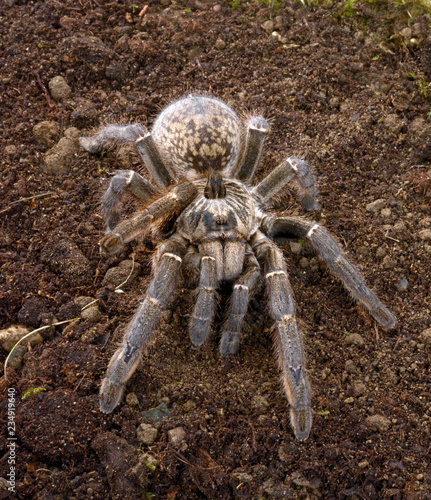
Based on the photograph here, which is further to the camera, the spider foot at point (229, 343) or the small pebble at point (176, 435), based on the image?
the spider foot at point (229, 343)

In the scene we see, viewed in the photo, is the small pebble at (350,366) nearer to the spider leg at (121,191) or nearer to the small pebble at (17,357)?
the spider leg at (121,191)

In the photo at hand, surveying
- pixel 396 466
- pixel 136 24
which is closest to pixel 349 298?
pixel 396 466

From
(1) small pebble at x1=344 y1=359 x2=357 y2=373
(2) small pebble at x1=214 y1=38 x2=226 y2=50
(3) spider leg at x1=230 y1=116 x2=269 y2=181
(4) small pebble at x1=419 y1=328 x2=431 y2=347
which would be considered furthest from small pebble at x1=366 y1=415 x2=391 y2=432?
(2) small pebble at x1=214 y1=38 x2=226 y2=50

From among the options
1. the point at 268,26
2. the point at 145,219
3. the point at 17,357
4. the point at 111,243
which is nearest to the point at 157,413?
the point at 17,357

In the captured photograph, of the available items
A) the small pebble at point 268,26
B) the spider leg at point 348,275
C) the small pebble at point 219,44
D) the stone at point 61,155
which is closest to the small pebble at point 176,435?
the spider leg at point 348,275

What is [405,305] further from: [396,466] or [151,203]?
[151,203]

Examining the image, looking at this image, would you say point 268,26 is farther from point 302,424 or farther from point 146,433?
point 146,433

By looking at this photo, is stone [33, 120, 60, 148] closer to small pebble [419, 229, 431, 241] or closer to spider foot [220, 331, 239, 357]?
spider foot [220, 331, 239, 357]

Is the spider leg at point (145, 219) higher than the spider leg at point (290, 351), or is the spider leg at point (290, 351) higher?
the spider leg at point (145, 219)
